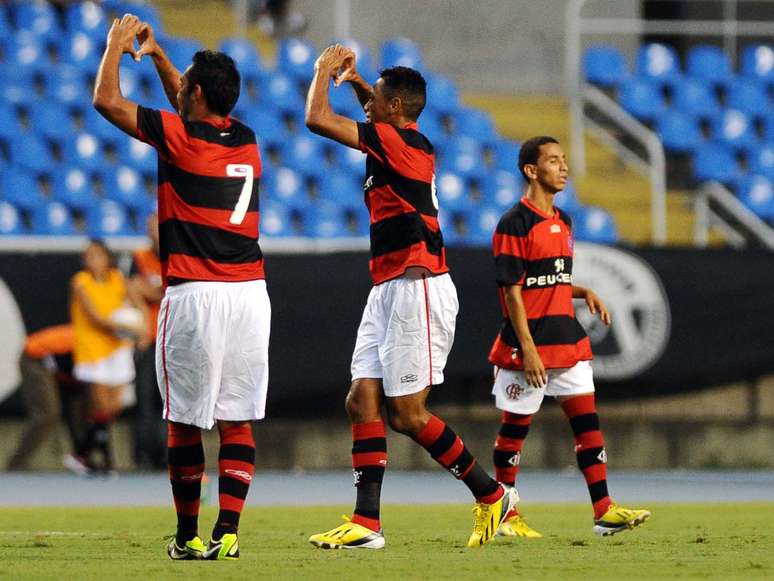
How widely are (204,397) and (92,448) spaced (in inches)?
252

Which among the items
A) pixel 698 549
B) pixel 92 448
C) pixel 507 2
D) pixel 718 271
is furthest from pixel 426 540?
pixel 507 2

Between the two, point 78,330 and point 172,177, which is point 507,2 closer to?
point 78,330

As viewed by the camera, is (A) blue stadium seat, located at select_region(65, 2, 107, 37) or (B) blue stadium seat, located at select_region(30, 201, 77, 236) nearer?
(B) blue stadium seat, located at select_region(30, 201, 77, 236)

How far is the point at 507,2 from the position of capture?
19797 millimetres

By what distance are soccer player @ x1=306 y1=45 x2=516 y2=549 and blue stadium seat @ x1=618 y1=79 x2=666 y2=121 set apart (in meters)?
11.2

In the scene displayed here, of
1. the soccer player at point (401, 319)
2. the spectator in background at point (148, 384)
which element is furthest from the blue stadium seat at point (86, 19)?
the soccer player at point (401, 319)

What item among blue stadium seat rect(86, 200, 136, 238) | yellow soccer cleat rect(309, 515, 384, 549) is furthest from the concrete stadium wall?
yellow soccer cleat rect(309, 515, 384, 549)

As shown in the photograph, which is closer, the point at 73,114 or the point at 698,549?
the point at 698,549

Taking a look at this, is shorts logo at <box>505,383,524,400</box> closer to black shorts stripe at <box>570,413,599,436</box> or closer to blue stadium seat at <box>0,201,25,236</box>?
black shorts stripe at <box>570,413,599,436</box>

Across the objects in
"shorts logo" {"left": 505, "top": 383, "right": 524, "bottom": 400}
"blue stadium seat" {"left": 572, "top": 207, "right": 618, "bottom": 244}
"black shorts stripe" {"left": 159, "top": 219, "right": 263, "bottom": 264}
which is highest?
"black shorts stripe" {"left": 159, "top": 219, "right": 263, "bottom": 264}

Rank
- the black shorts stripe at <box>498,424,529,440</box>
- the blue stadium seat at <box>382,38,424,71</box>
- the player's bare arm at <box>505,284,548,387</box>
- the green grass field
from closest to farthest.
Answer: the green grass field, the player's bare arm at <box>505,284,548,387</box>, the black shorts stripe at <box>498,424,529,440</box>, the blue stadium seat at <box>382,38,424,71</box>

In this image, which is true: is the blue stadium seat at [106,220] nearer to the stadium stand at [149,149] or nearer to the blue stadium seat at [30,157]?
the stadium stand at [149,149]

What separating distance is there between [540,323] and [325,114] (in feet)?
6.10

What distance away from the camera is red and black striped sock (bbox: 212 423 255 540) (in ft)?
21.5
